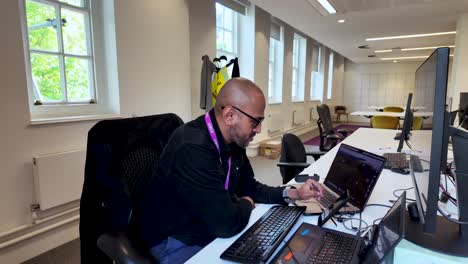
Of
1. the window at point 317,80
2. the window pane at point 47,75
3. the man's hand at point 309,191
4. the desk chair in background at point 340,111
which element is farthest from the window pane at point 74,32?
the desk chair in background at point 340,111

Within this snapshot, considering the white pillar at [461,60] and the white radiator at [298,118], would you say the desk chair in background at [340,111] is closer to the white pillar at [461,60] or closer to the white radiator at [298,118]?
the white radiator at [298,118]

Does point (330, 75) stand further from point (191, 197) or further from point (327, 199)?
point (191, 197)

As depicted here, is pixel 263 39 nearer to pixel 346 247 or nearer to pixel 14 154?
pixel 14 154

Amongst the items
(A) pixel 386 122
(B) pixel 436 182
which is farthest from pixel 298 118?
(B) pixel 436 182

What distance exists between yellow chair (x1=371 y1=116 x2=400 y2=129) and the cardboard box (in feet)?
6.71

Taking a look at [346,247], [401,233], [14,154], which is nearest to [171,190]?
[346,247]

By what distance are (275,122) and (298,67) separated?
9.22 feet

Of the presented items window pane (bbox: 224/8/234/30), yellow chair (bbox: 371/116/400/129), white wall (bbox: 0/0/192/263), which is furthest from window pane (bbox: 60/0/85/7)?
yellow chair (bbox: 371/116/400/129)

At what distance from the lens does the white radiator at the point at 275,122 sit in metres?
5.98

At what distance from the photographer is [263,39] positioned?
547cm

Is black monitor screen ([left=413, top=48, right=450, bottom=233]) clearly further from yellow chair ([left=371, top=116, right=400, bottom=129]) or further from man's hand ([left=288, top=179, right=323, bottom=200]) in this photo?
yellow chair ([left=371, top=116, right=400, bottom=129])

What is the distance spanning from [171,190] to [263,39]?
4936 mm

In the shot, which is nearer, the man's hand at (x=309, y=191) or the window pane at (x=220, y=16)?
the man's hand at (x=309, y=191)

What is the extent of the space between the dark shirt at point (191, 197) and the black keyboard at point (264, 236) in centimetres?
6
